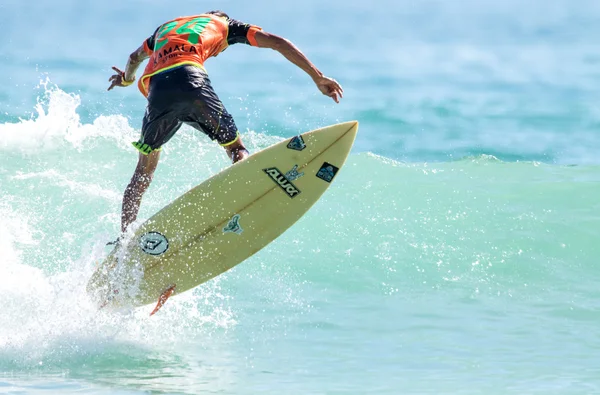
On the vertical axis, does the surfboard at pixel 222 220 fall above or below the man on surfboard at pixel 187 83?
below

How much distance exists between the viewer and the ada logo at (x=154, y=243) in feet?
21.8

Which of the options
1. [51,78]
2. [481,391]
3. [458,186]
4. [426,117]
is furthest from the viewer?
[51,78]

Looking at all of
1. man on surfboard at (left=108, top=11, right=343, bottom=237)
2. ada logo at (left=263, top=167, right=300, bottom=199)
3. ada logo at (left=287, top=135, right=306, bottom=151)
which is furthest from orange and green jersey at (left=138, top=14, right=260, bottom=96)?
ada logo at (left=263, top=167, right=300, bottom=199)

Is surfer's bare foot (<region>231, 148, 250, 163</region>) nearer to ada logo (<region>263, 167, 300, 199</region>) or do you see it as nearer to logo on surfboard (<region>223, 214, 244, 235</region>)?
ada logo (<region>263, 167, 300, 199</region>)

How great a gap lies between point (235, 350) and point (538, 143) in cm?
1793

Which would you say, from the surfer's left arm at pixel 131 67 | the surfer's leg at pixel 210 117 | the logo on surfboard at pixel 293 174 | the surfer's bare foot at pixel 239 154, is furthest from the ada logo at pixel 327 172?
the surfer's left arm at pixel 131 67

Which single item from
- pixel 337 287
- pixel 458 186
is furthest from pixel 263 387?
pixel 458 186

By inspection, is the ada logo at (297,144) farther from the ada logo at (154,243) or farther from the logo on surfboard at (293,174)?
the ada logo at (154,243)

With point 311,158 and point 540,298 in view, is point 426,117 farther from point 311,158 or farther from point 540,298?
point 311,158

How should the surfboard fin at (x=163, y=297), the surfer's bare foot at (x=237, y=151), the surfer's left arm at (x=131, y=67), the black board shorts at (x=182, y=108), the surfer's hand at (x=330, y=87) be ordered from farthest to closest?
the surfer's left arm at (x=131, y=67), the surfer's bare foot at (x=237, y=151), the surfboard fin at (x=163, y=297), the black board shorts at (x=182, y=108), the surfer's hand at (x=330, y=87)

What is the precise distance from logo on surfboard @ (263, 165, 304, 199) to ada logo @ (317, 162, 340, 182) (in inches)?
6.0

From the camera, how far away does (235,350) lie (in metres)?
6.30

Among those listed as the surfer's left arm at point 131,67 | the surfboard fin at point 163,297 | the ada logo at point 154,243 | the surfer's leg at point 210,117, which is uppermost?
the surfer's left arm at point 131,67

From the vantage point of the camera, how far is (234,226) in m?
6.70
